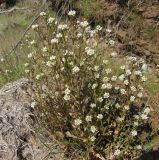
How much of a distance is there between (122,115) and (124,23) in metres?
2.13

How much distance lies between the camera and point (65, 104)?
446cm

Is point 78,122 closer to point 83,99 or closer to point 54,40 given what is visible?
point 83,99

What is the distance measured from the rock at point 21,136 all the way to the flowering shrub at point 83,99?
0.66ft

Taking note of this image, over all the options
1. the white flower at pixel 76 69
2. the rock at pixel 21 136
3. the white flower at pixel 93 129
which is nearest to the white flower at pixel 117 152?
the white flower at pixel 93 129

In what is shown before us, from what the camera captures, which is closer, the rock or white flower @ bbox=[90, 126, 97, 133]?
white flower @ bbox=[90, 126, 97, 133]

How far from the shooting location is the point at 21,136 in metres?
Result: 4.81

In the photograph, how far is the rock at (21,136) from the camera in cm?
467

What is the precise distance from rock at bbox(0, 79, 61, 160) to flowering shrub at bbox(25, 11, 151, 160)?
20cm

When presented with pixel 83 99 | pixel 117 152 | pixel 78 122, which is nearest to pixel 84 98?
pixel 83 99

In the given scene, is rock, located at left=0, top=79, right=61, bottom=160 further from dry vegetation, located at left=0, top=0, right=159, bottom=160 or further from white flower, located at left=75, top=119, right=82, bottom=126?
white flower, located at left=75, top=119, right=82, bottom=126

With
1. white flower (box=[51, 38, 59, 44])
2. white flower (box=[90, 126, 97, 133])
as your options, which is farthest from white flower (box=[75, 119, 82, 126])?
white flower (box=[51, 38, 59, 44])

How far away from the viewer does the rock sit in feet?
15.3

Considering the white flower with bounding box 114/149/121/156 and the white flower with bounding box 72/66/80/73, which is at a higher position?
the white flower with bounding box 72/66/80/73

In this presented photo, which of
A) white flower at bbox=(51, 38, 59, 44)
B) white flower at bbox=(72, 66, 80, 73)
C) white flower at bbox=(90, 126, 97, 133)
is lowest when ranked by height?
white flower at bbox=(90, 126, 97, 133)
